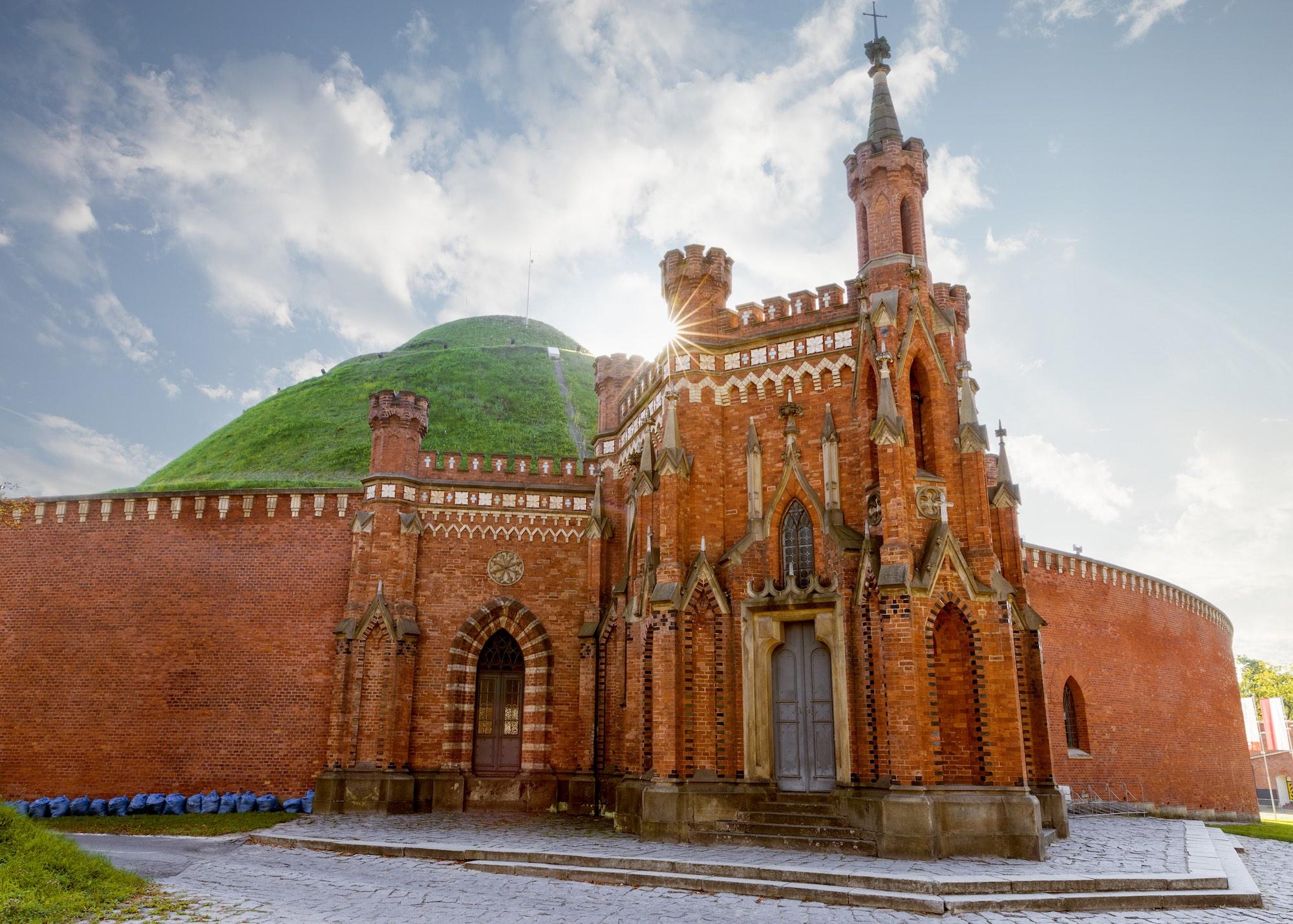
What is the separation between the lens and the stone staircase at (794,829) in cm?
1580

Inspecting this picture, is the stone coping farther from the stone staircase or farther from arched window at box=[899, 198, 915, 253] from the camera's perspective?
arched window at box=[899, 198, 915, 253]

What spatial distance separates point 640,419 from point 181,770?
15.4m

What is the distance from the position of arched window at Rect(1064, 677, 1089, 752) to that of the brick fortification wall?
23.9 metres

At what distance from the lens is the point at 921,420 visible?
741 inches

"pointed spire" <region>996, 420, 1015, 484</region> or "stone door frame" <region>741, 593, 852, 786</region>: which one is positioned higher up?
"pointed spire" <region>996, 420, 1015, 484</region>

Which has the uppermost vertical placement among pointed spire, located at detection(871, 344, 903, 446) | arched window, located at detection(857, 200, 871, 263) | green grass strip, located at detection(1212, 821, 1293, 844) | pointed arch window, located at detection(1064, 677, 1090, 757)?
arched window, located at detection(857, 200, 871, 263)

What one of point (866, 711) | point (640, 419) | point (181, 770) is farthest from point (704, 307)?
point (181, 770)

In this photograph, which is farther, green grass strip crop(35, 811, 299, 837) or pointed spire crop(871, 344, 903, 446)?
green grass strip crop(35, 811, 299, 837)

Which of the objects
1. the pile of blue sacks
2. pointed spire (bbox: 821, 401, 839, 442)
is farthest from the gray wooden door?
the pile of blue sacks

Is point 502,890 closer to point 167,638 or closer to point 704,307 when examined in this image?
point 704,307

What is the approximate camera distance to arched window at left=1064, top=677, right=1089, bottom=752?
30953 mm

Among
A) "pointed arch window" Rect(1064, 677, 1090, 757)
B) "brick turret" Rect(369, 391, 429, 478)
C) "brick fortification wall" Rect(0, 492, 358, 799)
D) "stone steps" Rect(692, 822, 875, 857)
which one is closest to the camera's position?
"stone steps" Rect(692, 822, 875, 857)

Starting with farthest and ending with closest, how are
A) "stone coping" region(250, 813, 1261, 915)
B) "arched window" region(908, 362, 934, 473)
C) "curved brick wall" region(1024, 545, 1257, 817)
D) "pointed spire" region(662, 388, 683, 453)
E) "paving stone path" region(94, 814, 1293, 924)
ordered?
"curved brick wall" region(1024, 545, 1257, 817) → "pointed spire" region(662, 388, 683, 453) → "arched window" region(908, 362, 934, 473) → "stone coping" region(250, 813, 1261, 915) → "paving stone path" region(94, 814, 1293, 924)

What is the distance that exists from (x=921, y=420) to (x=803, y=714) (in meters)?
6.43
